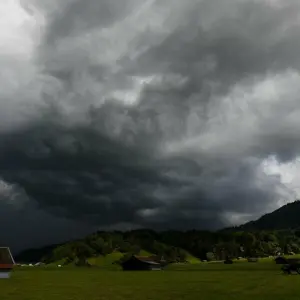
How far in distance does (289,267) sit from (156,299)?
7305 centimetres

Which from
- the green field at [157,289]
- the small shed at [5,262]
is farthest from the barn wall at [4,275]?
the green field at [157,289]

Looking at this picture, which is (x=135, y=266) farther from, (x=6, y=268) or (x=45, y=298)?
(x=45, y=298)

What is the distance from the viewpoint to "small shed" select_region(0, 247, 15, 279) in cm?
11188

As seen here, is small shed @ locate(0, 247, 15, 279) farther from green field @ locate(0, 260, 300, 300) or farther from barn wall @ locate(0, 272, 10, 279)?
green field @ locate(0, 260, 300, 300)

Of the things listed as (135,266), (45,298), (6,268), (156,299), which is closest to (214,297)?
(156,299)

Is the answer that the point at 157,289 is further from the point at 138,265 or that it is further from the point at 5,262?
the point at 138,265

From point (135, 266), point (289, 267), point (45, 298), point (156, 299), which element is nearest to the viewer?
point (156, 299)

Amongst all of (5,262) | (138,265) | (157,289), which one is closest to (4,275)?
(5,262)

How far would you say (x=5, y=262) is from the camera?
11700cm

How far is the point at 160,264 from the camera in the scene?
18250 cm

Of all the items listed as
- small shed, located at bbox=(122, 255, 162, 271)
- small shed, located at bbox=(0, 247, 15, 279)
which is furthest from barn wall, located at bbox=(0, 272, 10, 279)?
small shed, located at bbox=(122, 255, 162, 271)

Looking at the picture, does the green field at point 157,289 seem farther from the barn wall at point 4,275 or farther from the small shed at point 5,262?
the small shed at point 5,262

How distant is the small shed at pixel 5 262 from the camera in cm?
11188

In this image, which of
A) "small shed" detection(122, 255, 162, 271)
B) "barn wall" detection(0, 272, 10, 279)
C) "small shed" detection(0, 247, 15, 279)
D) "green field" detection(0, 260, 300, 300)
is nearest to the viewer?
"green field" detection(0, 260, 300, 300)
